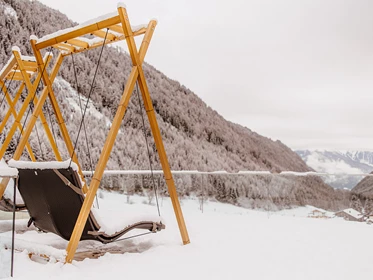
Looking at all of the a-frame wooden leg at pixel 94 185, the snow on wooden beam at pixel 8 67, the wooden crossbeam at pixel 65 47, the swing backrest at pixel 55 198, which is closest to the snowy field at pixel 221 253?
the a-frame wooden leg at pixel 94 185

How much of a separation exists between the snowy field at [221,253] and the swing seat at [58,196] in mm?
237

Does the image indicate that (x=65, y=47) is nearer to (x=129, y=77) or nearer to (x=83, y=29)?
(x=83, y=29)

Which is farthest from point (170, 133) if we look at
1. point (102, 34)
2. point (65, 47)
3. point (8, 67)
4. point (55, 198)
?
point (55, 198)

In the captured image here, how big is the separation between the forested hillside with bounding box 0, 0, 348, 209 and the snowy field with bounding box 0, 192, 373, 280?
3.66ft

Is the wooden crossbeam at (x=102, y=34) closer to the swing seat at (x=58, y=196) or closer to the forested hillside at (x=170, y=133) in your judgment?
the swing seat at (x=58, y=196)

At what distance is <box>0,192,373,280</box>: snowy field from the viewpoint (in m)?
3.18

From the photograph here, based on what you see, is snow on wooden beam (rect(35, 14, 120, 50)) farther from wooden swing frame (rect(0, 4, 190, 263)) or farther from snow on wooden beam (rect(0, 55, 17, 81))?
snow on wooden beam (rect(0, 55, 17, 81))

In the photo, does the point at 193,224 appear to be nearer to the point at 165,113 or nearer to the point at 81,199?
the point at 81,199

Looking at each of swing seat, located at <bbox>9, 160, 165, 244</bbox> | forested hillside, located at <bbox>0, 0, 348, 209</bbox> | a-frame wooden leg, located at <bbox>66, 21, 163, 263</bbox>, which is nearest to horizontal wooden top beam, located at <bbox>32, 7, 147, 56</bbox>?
a-frame wooden leg, located at <bbox>66, 21, 163, 263</bbox>

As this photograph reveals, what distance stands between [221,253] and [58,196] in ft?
5.59

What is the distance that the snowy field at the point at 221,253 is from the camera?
3.18 meters

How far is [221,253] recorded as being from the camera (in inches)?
154

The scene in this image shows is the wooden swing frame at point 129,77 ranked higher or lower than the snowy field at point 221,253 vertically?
higher

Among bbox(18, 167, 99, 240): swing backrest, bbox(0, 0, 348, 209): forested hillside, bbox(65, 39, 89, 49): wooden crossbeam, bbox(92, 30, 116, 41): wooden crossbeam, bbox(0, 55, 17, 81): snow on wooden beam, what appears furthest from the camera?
bbox(0, 0, 348, 209): forested hillside
